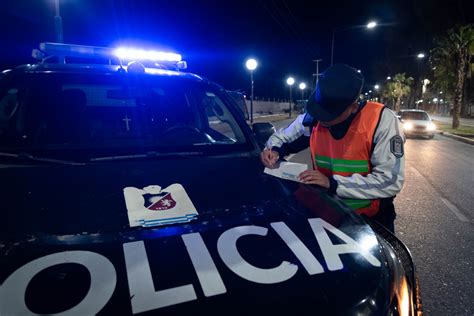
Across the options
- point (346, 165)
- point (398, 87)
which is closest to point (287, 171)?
point (346, 165)

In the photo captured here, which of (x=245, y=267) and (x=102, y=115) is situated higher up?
(x=102, y=115)

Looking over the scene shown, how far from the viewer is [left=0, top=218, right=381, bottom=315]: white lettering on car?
101 centimetres

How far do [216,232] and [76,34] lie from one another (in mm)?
21986

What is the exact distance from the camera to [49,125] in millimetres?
2275

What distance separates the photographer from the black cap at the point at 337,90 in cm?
199

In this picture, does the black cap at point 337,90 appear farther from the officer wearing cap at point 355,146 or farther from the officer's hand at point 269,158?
the officer's hand at point 269,158

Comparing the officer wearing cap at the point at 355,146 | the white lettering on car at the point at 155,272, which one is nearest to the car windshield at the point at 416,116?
the officer wearing cap at the point at 355,146

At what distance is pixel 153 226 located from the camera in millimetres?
1393

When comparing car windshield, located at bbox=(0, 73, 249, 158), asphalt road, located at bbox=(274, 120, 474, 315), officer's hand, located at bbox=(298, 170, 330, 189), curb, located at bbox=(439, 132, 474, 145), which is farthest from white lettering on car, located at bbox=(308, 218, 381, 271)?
curb, located at bbox=(439, 132, 474, 145)

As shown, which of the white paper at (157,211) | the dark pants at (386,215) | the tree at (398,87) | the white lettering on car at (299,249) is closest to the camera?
the white lettering on car at (299,249)

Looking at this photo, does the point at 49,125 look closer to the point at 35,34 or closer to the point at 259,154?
the point at 259,154

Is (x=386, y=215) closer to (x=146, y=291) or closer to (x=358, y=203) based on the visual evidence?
(x=358, y=203)

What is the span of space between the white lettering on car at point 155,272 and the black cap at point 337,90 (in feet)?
2.72

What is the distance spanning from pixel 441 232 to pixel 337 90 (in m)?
3.19
